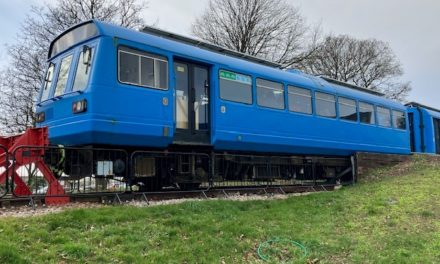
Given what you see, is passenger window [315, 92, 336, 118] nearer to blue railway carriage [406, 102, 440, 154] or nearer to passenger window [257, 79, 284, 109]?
passenger window [257, 79, 284, 109]

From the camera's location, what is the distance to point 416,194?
1079 cm

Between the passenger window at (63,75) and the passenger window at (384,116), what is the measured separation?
12.3 m

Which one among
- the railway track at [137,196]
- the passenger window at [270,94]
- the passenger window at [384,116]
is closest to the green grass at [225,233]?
the railway track at [137,196]

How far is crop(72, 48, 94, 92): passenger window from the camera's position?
9.11 metres

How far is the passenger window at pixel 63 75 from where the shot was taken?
32.4ft

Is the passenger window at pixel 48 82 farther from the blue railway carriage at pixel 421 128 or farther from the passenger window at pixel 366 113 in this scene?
the blue railway carriage at pixel 421 128

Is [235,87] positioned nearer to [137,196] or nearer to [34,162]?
[137,196]

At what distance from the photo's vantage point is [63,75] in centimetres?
1005

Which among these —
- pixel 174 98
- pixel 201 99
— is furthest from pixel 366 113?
pixel 174 98

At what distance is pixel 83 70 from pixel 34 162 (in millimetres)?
2044

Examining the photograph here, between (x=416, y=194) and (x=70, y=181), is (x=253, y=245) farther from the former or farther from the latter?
(x=416, y=194)

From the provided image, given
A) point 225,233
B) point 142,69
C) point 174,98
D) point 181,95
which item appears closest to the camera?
point 225,233


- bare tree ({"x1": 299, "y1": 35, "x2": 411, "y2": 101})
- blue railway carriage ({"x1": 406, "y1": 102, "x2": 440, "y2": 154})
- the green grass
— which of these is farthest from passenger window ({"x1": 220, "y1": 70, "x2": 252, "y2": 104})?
bare tree ({"x1": 299, "y1": 35, "x2": 411, "y2": 101})

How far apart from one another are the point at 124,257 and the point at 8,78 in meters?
20.5
